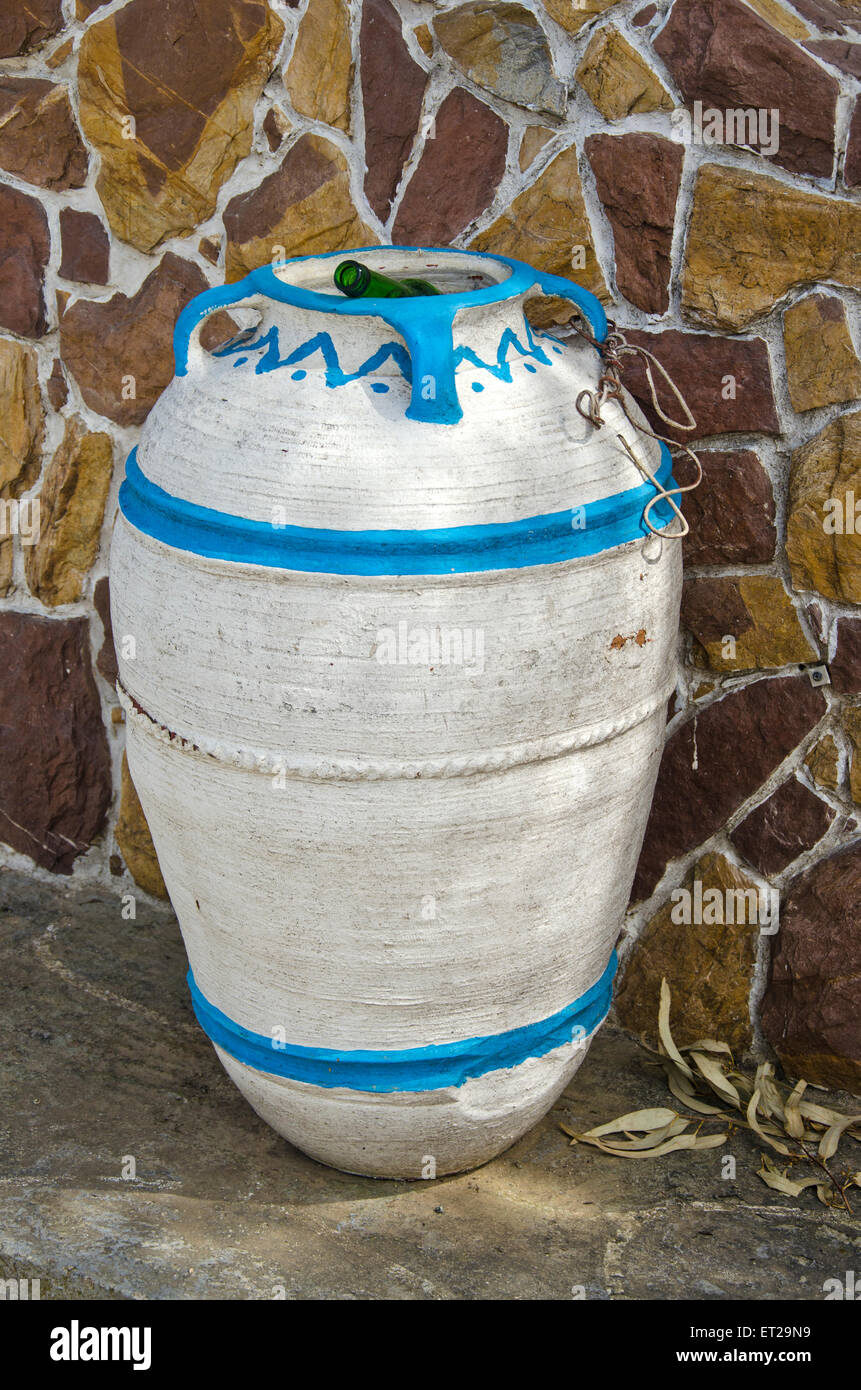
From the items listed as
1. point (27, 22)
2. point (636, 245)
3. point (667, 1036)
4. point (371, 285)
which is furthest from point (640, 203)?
point (667, 1036)

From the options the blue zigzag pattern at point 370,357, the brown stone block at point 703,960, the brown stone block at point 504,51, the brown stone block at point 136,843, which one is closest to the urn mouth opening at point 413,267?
the blue zigzag pattern at point 370,357

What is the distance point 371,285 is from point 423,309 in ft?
0.63

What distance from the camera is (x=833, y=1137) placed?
2.02 metres

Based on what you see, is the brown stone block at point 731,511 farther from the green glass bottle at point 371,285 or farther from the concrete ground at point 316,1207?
the concrete ground at point 316,1207

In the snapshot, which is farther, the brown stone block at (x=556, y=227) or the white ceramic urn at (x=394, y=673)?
the brown stone block at (x=556, y=227)

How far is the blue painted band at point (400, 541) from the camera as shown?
1517 millimetres

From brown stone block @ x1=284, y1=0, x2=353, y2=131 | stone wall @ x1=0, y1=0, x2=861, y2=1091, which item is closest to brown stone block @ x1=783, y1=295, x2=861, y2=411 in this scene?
stone wall @ x1=0, y1=0, x2=861, y2=1091

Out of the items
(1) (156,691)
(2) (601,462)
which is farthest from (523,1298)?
(2) (601,462)

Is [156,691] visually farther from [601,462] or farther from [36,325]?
[36,325]

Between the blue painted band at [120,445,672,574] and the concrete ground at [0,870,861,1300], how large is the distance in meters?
0.96

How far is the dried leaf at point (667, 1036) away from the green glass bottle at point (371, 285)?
3.82 ft

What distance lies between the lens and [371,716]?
155cm

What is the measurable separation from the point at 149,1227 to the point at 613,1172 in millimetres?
682

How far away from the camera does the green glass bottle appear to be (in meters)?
1.72
